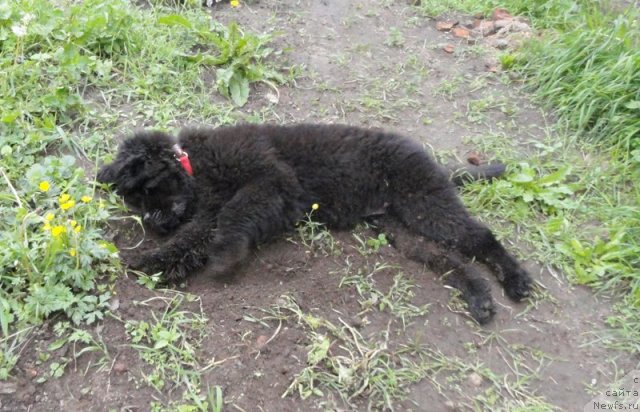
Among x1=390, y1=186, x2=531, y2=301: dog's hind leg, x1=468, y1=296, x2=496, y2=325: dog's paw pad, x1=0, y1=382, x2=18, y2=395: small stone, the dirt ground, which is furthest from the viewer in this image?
x1=390, y1=186, x2=531, y2=301: dog's hind leg

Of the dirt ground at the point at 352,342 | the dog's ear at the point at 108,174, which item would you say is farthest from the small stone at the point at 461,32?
the dog's ear at the point at 108,174

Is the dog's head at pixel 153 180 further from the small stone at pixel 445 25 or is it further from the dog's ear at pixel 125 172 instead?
the small stone at pixel 445 25

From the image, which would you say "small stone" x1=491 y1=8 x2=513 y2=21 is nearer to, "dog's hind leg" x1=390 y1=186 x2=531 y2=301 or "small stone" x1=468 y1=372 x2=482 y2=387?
"dog's hind leg" x1=390 y1=186 x2=531 y2=301

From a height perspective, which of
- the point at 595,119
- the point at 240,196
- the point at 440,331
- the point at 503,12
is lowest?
the point at 440,331

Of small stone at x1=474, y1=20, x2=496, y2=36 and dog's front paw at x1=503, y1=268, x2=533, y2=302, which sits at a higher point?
small stone at x1=474, y1=20, x2=496, y2=36

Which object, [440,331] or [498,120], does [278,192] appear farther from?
[498,120]

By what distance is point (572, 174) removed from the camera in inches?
163

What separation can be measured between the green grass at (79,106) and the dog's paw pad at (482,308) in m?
1.93

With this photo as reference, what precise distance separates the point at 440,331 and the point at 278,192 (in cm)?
124

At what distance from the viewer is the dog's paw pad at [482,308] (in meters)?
3.11

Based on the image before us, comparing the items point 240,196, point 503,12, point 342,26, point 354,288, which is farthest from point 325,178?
point 503,12

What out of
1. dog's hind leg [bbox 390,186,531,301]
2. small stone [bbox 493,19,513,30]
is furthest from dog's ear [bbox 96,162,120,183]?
small stone [bbox 493,19,513,30]

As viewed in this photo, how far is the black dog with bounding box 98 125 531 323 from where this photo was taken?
3.32 metres

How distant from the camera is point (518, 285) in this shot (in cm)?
329
